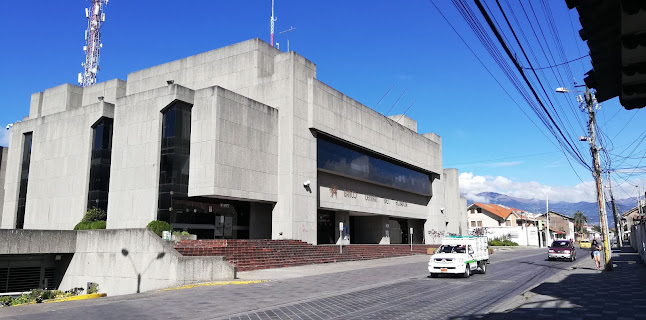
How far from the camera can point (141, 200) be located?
3178cm

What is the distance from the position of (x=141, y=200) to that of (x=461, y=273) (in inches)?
858

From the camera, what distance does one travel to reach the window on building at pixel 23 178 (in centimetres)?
4131

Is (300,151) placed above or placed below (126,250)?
above

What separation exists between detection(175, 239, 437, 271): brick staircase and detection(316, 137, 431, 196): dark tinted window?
7380 millimetres

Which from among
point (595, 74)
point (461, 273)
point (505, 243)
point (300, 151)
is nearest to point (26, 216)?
point (300, 151)

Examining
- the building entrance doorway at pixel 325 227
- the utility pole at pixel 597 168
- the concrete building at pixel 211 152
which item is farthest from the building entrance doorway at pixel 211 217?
the utility pole at pixel 597 168

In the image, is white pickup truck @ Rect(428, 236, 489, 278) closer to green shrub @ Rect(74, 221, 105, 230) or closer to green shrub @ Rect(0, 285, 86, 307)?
green shrub @ Rect(0, 285, 86, 307)

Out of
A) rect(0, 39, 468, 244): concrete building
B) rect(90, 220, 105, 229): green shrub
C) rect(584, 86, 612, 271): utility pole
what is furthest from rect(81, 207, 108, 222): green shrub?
rect(584, 86, 612, 271): utility pole

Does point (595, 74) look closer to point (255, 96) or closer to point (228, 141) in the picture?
point (228, 141)

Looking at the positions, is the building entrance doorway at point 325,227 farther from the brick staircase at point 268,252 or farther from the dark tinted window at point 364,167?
the brick staircase at point 268,252

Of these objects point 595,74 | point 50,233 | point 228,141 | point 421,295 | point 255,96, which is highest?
point 255,96

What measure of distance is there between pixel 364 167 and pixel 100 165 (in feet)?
77.0

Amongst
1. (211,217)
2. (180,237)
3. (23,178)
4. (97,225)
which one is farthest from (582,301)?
(23,178)

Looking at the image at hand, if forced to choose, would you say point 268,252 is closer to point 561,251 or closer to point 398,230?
point 561,251
